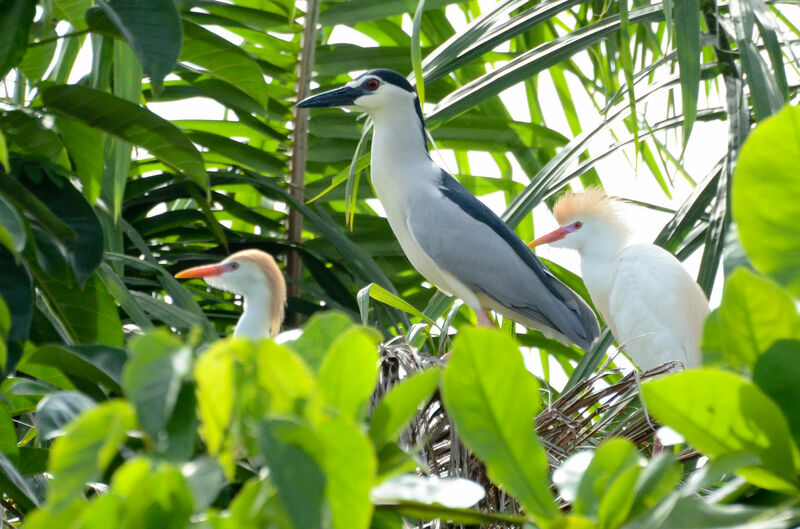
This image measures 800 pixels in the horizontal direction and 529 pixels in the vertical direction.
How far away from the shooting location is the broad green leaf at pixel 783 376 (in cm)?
33

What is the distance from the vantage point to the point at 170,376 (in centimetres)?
32

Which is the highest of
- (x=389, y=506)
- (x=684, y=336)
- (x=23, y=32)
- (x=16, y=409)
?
(x=23, y=32)

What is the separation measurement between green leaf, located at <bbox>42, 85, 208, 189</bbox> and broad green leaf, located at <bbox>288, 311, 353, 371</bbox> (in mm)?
1423

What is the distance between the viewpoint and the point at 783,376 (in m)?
0.34

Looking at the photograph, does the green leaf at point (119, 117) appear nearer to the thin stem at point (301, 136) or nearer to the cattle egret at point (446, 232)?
the cattle egret at point (446, 232)

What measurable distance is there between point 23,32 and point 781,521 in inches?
54.7

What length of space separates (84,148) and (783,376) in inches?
68.3

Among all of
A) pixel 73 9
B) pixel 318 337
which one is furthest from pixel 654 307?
pixel 318 337

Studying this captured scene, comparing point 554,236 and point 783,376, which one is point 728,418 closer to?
point 783,376

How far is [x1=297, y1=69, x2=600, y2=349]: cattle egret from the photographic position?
111 inches

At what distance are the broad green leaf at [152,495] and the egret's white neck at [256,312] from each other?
2.18 m

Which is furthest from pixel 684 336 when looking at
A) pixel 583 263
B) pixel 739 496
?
pixel 739 496

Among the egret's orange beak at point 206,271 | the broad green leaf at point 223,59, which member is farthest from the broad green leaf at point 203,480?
the egret's orange beak at point 206,271

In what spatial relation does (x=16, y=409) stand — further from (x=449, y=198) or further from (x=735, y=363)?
(x=449, y=198)
